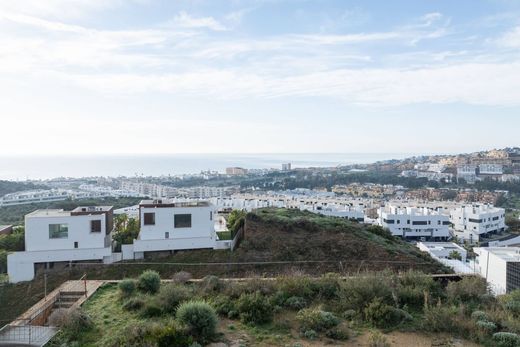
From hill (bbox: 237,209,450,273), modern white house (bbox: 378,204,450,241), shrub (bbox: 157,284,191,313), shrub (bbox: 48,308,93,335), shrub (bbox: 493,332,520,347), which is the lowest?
modern white house (bbox: 378,204,450,241)

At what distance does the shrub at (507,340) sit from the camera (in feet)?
19.8

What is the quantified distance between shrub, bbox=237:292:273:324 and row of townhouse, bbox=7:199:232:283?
11583mm

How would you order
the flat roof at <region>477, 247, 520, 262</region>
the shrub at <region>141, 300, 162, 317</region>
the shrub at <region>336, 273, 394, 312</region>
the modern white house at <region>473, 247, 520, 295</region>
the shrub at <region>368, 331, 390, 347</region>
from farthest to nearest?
1. the flat roof at <region>477, 247, 520, 262</region>
2. the modern white house at <region>473, 247, 520, 295</region>
3. the shrub at <region>336, 273, 394, 312</region>
4. the shrub at <region>141, 300, 162, 317</region>
5. the shrub at <region>368, 331, 390, 347</region>

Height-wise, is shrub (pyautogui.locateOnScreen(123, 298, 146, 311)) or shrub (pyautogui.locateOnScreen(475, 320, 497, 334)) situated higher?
shrub (pyautogui.locateOnScreen(475, 320, 497, 334))

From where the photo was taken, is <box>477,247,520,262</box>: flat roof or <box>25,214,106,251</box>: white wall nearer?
<box>477,247,520,262</box>: flat roof

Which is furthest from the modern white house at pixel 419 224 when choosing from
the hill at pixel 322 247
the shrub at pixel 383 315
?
the shrub at pixel 383 315

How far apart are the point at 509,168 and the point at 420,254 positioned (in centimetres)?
10546

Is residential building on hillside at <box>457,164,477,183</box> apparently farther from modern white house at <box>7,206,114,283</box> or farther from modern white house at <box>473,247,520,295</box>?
modern white house at <box>7,206,114,283</box>

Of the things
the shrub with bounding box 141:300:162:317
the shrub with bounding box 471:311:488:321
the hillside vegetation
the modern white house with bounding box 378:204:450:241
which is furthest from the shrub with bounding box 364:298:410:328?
the modern white house with bounding box 378:204:450:241

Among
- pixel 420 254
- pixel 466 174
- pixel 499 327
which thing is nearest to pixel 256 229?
pixel 420 254

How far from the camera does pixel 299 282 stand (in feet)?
27.2

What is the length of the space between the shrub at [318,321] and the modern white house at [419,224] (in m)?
34.8

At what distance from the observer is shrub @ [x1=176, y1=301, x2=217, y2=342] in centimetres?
616

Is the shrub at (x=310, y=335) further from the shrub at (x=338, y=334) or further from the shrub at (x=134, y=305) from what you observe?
the shrub at (x=134, y=305)
